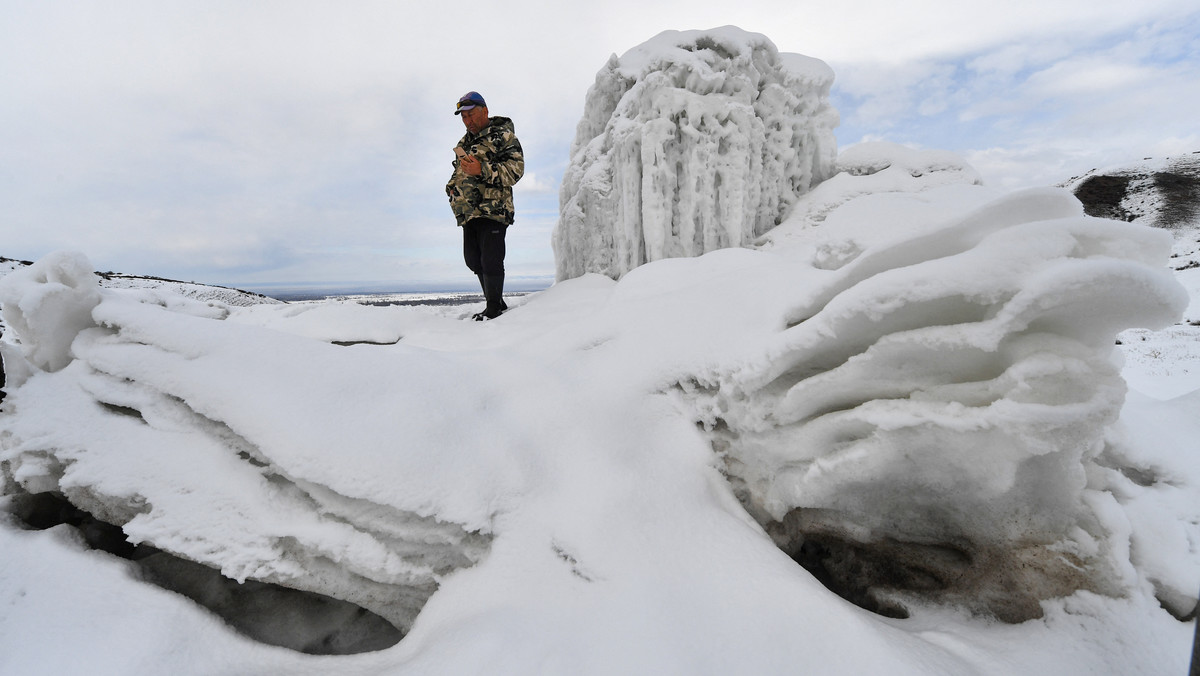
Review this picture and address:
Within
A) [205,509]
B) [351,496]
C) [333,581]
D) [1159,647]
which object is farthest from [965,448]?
[205,509]

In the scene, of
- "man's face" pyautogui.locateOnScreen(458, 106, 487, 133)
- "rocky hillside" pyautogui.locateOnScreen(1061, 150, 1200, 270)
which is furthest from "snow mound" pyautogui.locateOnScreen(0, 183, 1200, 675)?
"rocky hillside" pyautogui.locateOnScreen(1061, 150, 1200, 270)

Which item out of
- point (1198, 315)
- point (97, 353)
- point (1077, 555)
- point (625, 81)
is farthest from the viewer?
point (1198, 315)

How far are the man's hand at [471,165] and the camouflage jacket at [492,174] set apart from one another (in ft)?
0.13

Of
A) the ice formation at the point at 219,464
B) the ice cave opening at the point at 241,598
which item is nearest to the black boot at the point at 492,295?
the ice formation at the point at 219,464

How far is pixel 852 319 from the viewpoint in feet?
5.32

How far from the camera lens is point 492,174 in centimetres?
497

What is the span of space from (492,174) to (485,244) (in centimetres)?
79

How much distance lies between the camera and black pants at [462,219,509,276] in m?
5.15

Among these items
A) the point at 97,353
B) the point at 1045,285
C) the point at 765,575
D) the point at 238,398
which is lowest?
the point at 765,575

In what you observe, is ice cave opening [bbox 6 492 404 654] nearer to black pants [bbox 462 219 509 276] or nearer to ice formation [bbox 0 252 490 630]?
ice formation [bbox 0 252 490 630]

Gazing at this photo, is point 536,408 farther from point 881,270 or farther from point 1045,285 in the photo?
point 1045,285

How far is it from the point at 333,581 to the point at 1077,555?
2.71m

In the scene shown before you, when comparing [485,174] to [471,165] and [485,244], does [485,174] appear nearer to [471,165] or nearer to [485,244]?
[471,165]

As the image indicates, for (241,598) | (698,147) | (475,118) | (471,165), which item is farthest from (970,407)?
(475,118)
